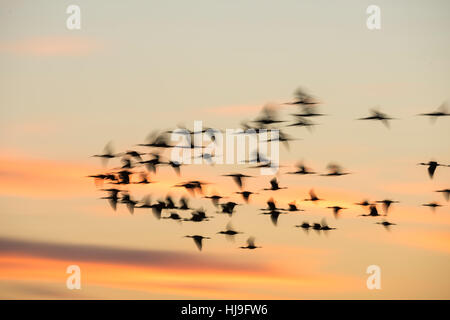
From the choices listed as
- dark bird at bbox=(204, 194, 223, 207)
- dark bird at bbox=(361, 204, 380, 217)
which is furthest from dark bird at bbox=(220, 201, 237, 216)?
dark bird at bbox=(361, 204, 380, 217)

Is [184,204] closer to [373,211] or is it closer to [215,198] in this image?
[215,198]

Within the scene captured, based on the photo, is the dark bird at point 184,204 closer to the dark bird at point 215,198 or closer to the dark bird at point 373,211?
the dark bird at point 215,198

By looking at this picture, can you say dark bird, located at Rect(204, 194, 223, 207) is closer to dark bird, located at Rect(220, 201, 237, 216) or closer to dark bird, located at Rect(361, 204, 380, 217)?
dark bird, located at Rect(220, 201, 237, 216)

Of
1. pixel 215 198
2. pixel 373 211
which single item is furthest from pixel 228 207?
pixel 373 211

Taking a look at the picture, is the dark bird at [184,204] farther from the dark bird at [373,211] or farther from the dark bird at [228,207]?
the dark bird at [373,211]

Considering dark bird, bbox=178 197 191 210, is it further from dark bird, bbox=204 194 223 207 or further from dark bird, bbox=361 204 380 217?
dark bird, bbox=361 204 380 217

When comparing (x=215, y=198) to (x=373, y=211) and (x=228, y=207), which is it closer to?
(x=228, y=207)

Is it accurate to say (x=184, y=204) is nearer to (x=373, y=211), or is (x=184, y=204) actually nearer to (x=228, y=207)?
(x=228, y=207)

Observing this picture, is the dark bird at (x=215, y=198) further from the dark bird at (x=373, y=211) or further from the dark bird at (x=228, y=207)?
the dark bird at (x=373, y=211)

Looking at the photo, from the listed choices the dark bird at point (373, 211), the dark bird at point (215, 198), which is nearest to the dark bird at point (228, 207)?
the dark bird at point (215, 198)
